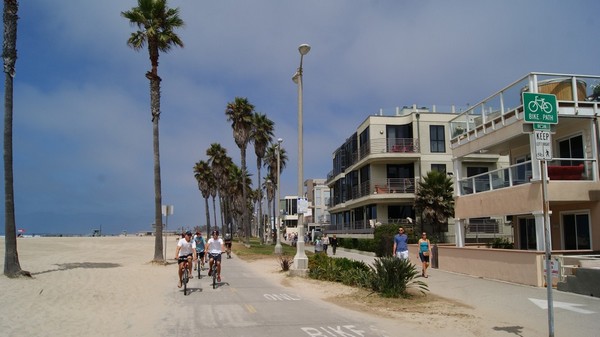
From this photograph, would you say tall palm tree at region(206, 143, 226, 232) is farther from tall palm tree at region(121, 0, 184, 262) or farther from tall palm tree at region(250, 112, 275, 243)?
tall palm tree at region(121, 0, 184, 262)

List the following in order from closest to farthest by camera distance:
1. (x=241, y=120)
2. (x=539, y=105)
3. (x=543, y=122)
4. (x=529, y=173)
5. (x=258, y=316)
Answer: (x=543, y=122)
(x=539, y=105)
(x=258, y=316)
(x=529, y=173)
(x=241, y=120)

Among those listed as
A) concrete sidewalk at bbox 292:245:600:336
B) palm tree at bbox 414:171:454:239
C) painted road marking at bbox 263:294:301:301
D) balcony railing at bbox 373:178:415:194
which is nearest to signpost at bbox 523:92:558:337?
concrete sidewalk at bbox 292:245:600:336

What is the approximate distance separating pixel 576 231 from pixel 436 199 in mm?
17038

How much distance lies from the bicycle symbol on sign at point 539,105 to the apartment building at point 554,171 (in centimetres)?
691

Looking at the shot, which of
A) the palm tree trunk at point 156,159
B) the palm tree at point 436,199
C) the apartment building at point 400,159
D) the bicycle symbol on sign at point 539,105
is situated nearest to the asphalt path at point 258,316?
the bicycle symbol on sign at point 539,105

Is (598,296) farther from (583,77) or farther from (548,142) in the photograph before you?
(583,77)

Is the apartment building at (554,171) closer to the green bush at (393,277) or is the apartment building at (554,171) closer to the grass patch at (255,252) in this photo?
the green bush at (393,277)

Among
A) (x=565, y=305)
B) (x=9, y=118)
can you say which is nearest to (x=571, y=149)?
(x=565, y=305)

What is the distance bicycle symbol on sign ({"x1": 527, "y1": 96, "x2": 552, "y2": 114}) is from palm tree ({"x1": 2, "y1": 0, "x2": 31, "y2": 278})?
15730 millimetres

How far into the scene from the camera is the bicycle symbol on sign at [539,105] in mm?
7785

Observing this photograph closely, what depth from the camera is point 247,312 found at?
34.7ft

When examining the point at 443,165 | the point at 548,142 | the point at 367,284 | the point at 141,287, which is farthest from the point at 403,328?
the point at 443,165

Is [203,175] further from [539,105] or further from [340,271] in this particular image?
[539,105]

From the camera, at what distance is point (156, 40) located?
24.9 meters
